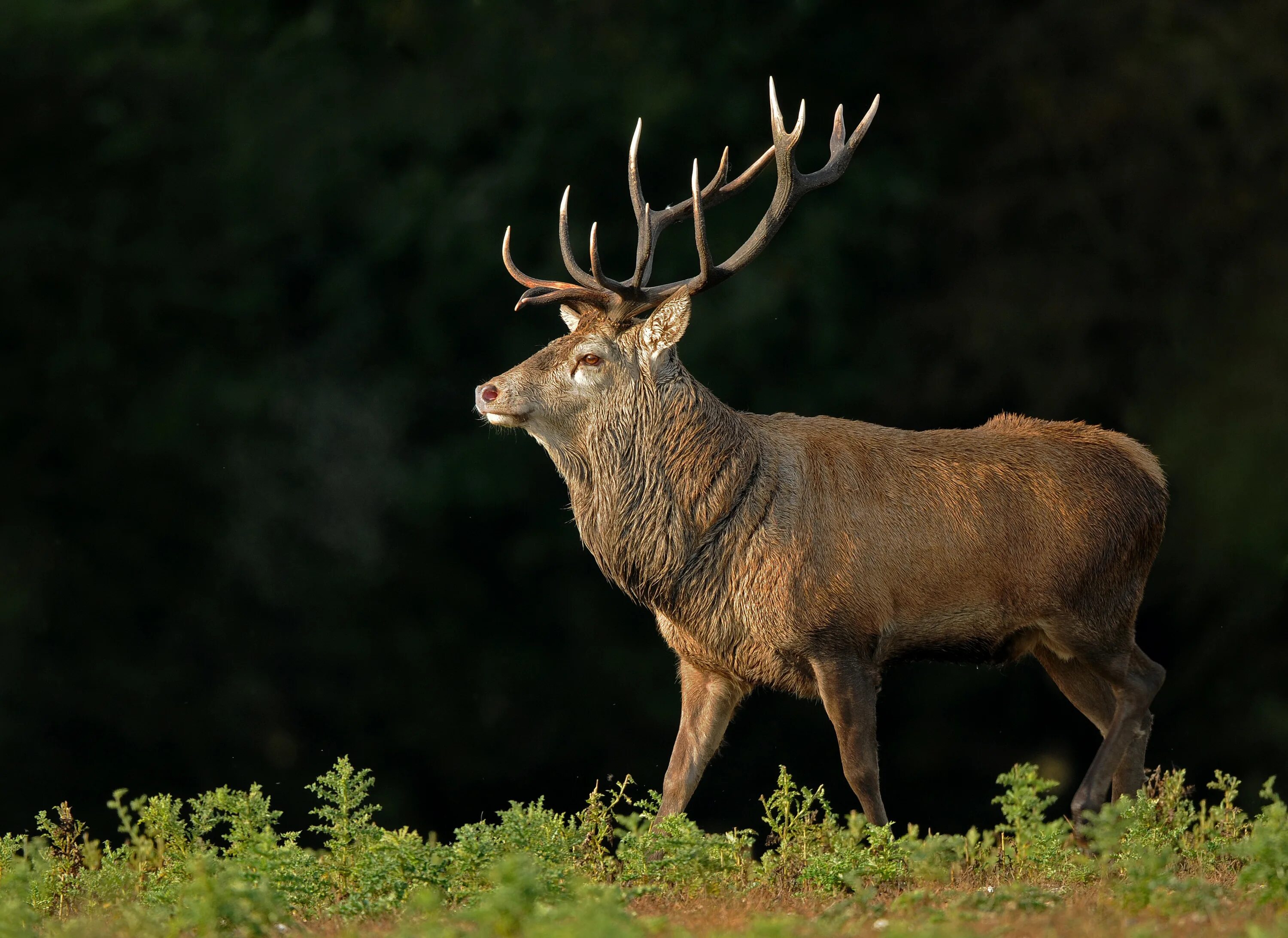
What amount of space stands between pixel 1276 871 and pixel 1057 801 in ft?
15.7

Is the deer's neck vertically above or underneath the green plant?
above

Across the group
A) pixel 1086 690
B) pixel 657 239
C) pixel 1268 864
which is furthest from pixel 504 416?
pixel 1268 864

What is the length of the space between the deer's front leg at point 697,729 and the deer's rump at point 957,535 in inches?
24.2

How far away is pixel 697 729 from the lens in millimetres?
7043

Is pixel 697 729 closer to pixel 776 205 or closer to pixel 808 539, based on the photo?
pixel 808 539

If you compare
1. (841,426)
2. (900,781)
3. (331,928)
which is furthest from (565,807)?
(331,928)

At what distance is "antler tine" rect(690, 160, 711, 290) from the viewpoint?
6.66m

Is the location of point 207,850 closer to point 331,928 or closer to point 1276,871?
point 331,928

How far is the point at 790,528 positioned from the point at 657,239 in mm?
1482

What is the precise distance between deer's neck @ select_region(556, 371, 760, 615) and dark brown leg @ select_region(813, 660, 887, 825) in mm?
687

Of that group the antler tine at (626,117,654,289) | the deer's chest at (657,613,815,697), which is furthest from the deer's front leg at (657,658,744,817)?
the antler tine at (626,117,654,289)

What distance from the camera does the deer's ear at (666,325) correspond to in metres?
6.80

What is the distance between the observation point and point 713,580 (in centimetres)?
678

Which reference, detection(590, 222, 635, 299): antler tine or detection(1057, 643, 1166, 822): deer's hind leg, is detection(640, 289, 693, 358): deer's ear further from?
detection(1057, 643, 1166, 822): deer's hind leg
